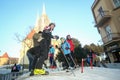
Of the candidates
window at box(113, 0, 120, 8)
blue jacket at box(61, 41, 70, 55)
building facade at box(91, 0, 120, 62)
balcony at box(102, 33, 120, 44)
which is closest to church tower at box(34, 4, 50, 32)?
building facade at box(91, 0, 120, 62)

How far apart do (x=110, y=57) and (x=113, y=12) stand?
7469 mm

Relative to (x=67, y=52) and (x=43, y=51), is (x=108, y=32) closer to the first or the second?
(x=67, y=52)

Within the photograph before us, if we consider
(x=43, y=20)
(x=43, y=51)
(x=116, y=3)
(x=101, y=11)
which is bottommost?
(x=43, y=51)

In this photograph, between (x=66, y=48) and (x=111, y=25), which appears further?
(x=111, y=25)

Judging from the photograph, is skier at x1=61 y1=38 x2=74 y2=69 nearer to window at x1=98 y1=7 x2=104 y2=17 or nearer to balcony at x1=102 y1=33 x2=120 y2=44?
balcony at x1=102 y1=33 x2=120 y2=44

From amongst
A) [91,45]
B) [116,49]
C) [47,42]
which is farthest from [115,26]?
[91,45]

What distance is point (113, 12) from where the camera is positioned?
23984mm

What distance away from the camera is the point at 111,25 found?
79.3ft

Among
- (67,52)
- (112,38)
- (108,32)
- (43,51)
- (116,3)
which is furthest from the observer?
(108,32)

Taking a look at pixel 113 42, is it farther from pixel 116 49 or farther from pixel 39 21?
pixel 39 21

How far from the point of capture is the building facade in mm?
23094

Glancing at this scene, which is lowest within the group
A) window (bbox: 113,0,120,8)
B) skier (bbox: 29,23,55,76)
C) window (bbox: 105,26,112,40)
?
skier (bbox: 29,23,55,76)

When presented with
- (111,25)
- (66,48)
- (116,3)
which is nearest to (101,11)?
(116,3)

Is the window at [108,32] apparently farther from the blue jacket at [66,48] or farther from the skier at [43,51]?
the skier at [43,51]
